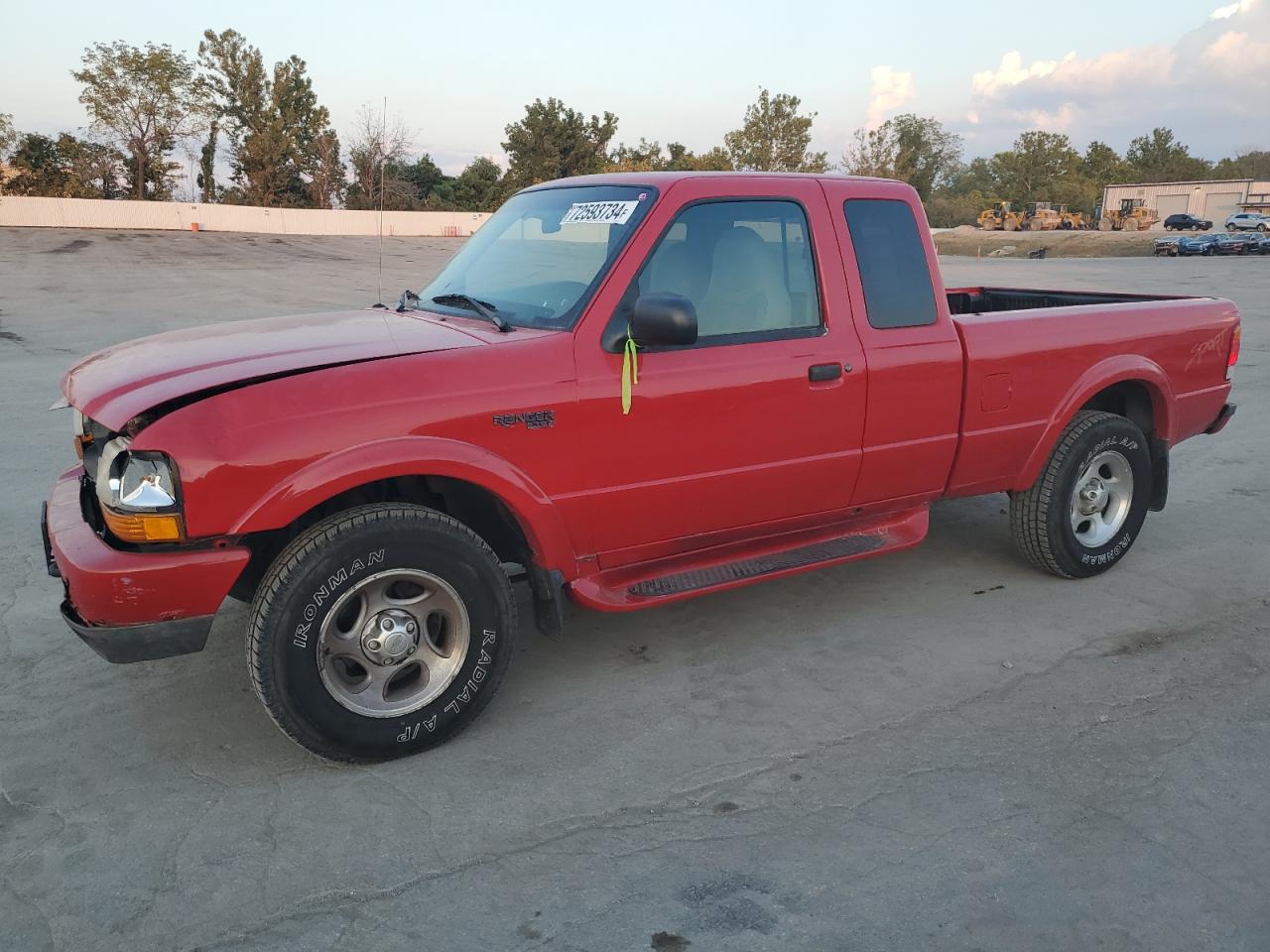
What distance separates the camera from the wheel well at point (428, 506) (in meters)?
3.29

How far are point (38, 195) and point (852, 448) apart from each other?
6276 centimetres

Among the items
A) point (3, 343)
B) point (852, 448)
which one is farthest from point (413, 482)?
point (3, 343)

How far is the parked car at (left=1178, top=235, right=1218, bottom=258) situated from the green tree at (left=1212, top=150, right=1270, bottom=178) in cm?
6885

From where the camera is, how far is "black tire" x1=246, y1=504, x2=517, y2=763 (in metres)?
2.98

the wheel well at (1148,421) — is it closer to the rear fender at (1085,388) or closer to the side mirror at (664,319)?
the rear fender at (1085,388)

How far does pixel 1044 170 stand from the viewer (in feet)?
309

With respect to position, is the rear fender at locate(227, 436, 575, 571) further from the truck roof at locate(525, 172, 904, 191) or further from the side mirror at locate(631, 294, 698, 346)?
the truck roof at locate(525, 172, 904, 191)

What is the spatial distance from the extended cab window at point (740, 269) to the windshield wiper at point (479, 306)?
1.56 ft

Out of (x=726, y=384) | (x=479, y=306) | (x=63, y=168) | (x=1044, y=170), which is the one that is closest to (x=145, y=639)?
(x=479, y=306)

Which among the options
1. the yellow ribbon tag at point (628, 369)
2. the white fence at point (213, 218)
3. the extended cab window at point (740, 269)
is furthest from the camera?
the white fence at point (213, 218)

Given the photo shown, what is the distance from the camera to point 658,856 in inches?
107

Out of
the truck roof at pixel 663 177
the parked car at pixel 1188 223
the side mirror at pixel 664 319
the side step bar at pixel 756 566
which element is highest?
the parked car at pixel 1188 223

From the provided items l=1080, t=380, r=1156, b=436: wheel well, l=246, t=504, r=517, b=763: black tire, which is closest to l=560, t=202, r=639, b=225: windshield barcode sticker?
l=246, t=504, r=517, b=763: black tire

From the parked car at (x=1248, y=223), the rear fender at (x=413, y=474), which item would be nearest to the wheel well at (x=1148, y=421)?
the rear fender at (x=413, y=474)
